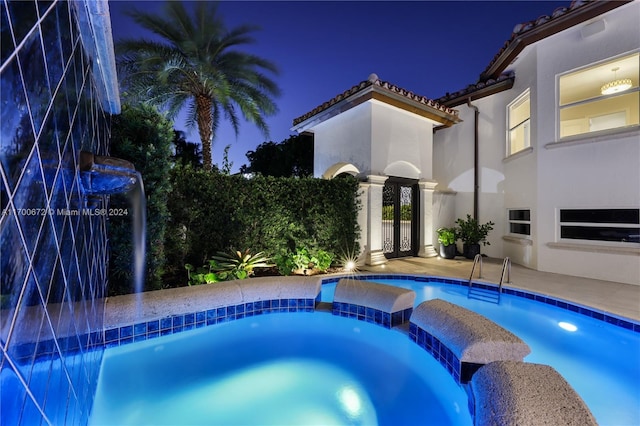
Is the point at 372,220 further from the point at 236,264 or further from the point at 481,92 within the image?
the point at 481,92

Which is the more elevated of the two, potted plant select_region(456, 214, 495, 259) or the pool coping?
potted plant select_region(456, 214, 495, 259)

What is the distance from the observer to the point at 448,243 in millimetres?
10992

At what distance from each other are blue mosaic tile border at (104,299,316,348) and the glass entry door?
5815mm

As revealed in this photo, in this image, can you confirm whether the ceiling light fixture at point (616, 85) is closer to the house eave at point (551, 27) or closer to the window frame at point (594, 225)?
the house eave at point (551, 27)

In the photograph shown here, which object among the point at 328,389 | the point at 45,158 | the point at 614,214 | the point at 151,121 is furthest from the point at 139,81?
the point at 614,214

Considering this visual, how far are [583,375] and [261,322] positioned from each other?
4732 millimetres

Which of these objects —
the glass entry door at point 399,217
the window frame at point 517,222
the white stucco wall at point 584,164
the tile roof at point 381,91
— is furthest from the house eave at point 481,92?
the window frame at point 517,222

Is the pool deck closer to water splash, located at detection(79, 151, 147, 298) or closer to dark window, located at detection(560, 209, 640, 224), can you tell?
dark window, located at detection(560, 209, 640, 224)

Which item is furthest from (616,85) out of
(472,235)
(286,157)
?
(286,157)

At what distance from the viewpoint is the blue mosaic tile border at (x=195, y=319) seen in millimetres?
3971

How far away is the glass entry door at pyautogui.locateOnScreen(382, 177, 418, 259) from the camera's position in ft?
34.8

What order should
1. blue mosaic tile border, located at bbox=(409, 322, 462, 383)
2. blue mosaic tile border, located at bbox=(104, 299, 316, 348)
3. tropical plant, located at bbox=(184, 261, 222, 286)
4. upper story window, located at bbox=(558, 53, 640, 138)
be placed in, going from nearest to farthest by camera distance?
blue mosaic tile border, located at bbox=(409, 322, 462, 383)
blue mosaic tile border, located at bbox=(104, 299, 316, 348)
tropical plant, located at bbox=(184, 261, 222, 286)
upper story window, located at bbox=(558, 53, 640, 138)

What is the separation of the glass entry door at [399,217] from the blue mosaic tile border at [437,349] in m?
6.31

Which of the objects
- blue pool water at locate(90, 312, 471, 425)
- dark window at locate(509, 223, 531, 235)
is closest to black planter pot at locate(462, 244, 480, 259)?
dark window at locate(509, 223, 531, 235)
